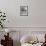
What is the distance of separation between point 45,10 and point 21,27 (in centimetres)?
72

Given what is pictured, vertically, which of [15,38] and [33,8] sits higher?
[33,8]

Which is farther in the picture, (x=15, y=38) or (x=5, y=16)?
(x=15, y=38)

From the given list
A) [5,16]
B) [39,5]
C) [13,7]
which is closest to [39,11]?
[39,5]

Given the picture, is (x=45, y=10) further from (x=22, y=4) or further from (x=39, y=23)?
(x=22, y=4)

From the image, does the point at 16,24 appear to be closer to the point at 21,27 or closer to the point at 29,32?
the point at 21,27

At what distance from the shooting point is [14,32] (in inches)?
129

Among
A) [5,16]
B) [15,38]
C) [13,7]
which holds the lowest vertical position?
[15,38]

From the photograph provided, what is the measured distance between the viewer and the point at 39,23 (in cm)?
328

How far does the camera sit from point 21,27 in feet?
10.7

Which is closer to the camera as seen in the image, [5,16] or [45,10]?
[5,16]

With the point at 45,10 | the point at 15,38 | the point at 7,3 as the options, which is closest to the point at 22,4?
the point at 7,3

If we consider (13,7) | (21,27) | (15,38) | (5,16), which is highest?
(13,7)

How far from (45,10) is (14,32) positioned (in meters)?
0.94

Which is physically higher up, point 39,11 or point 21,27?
point 39,11
